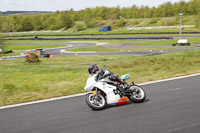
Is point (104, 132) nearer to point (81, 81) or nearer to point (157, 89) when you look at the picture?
point (157, 89)

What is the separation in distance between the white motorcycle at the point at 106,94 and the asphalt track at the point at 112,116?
0.18 m

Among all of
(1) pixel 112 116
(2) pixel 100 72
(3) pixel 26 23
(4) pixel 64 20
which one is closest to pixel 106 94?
(2) pixel 100 72

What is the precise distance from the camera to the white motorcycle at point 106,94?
7042 millimetres

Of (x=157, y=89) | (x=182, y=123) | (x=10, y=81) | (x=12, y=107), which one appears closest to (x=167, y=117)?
(x=182, y=123)

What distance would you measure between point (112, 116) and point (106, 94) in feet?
3.00

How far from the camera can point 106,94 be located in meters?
7.24

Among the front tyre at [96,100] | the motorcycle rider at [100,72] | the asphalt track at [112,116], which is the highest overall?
the motorcycle rider at [100,72]

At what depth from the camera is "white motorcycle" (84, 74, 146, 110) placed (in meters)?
7.04

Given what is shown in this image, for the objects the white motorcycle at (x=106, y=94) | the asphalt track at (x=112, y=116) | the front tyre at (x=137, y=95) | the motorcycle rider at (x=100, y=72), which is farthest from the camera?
the front tyre at (x=137, y=95)

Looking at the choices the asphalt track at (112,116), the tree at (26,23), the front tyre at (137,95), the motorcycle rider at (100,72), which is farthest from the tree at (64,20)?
the motorcycle rider at (100,72)

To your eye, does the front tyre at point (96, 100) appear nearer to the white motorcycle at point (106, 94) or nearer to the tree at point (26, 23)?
the white motorcycle at point (106, 94)

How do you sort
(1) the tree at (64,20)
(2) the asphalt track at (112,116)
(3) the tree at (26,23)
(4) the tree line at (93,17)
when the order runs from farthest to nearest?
(3) the tree at (26,23), (1) the tree at (64,20), (4) the tree line at (93,17), (2) the asphalt track at (112,116)

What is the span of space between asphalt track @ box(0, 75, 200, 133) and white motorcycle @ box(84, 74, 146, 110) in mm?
183

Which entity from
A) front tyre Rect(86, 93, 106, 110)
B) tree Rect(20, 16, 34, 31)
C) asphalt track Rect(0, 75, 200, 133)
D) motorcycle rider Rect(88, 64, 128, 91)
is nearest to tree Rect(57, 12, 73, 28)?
tree Rect(20, 16, 34, 31)
